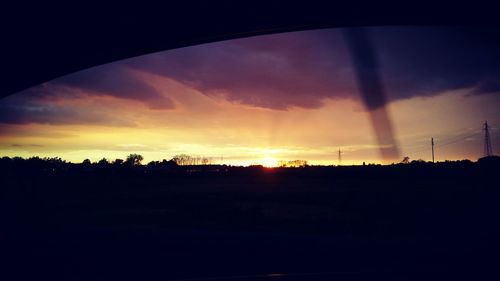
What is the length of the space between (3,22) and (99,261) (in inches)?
164

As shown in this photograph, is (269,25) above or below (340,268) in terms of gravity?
above

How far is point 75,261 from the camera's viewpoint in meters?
6.26

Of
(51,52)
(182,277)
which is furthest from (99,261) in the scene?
(51,52)

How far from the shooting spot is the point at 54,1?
17.6ft

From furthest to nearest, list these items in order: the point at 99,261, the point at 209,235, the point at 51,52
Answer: the point at 209,235
the point at 51,52
the point at 99,261

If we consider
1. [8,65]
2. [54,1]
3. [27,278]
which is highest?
[54,1]

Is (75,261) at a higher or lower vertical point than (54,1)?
lower

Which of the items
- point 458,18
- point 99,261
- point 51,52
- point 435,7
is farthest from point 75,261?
point 458,18

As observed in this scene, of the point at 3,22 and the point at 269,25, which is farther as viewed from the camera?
the point at 269,25

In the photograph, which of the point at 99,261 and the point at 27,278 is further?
the point at 99,261

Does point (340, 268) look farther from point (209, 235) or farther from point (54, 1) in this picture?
point (54, 1)

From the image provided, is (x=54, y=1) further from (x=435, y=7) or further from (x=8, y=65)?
(x=435, y=7)

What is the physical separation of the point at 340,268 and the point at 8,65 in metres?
7.09

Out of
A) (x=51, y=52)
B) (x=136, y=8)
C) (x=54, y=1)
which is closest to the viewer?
(x=54, y=1)
